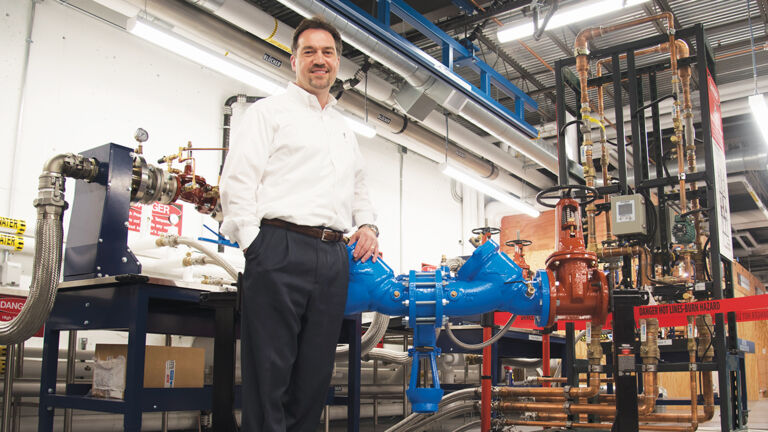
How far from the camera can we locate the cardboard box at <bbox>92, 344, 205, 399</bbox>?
223cm

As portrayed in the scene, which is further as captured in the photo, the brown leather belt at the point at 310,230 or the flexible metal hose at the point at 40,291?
the flexible metal hose at the point at 40,291

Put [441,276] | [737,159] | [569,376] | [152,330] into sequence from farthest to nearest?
[737,159] → [569,376] → [152,330] → [441,276]

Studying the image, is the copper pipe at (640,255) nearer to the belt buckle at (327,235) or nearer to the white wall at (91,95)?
the belt buckle at (327,235)

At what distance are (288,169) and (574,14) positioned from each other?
3.77 meters

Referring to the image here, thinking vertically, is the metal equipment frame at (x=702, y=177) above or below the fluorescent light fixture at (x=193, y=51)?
below

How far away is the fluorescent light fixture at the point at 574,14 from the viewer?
4.61 meters

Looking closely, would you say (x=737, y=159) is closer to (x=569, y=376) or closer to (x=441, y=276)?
(x=569, y=376)

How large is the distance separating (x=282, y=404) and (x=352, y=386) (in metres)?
0.78

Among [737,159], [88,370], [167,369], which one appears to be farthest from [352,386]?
[737,159]

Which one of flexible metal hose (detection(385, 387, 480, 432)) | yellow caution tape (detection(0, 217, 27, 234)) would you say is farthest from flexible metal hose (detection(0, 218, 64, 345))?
flexible metal hose (detection(385, 387, 480, 432))

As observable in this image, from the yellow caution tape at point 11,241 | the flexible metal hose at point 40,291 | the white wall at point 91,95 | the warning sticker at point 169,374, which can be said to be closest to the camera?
the flexible metal hose at point 40,291

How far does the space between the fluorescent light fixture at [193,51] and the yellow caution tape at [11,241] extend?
4.97 ft

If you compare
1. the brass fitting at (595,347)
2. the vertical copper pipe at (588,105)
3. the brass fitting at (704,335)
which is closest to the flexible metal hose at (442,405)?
the brass fitting at (595,347)

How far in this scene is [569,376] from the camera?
3664 mm
